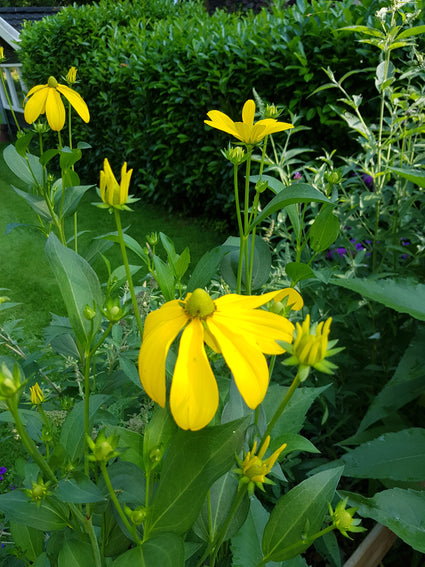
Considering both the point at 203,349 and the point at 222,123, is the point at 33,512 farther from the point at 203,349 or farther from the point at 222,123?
the point at 222,123

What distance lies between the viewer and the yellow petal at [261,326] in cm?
44

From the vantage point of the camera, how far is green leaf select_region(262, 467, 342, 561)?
1.87 ft

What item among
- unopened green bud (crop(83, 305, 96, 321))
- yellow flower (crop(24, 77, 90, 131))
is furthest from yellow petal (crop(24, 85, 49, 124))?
unopened green bud (crop(83, 305, 96, 321))

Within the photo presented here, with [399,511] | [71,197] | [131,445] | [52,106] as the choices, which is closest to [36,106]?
[52,106]

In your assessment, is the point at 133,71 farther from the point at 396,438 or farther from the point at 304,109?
the point at 396,438

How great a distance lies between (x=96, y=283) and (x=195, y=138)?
3960 millimetres

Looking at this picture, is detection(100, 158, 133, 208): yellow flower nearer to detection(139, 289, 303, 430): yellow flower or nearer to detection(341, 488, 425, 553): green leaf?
detection(139, 289, 303, 430): yellow flower

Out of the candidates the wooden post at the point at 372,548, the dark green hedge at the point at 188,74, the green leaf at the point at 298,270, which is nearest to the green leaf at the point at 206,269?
the green leaf at the point at 298,270

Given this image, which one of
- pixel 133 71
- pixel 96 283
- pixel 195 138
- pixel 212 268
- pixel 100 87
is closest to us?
pixel 96 283

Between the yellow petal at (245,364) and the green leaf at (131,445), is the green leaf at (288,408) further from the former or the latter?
the yellow petal at (245,364)

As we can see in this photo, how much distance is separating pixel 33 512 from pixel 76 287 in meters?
0.28

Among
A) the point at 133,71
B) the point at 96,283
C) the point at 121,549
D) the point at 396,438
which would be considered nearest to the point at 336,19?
the point at 133,71

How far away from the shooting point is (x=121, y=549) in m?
0.63

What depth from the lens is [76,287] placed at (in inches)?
22.5
